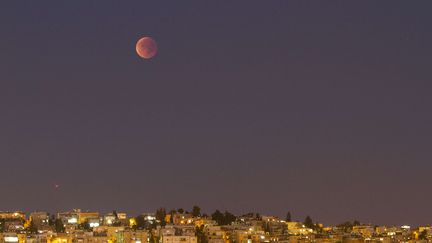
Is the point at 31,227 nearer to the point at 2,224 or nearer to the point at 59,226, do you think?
the point at 59,226

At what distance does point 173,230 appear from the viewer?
72.2m

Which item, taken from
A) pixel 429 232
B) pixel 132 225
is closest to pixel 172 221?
pixel 132 225

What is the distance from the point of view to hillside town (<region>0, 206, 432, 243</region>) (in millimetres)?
72562

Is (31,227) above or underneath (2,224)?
above

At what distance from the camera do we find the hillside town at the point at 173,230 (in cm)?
7256

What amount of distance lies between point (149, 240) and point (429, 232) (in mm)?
40919

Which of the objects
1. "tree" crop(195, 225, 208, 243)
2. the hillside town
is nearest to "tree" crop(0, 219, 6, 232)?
the hillside town

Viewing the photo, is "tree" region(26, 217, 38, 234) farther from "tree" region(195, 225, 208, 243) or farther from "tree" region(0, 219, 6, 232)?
"tree" region(195, 225, 208, 243)

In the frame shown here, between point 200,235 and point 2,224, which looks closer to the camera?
point 200,235

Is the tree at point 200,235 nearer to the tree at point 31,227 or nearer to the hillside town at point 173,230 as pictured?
the hillside town at point 173,230

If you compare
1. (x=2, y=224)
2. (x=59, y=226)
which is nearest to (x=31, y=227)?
(x=59, y=226)

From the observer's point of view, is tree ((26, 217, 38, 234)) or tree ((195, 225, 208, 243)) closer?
tree ((195, 225, 208, 243))

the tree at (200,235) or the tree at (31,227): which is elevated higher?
the tree at (31,227)

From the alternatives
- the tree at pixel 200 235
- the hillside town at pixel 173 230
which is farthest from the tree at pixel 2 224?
the tree at pixel 200 235
